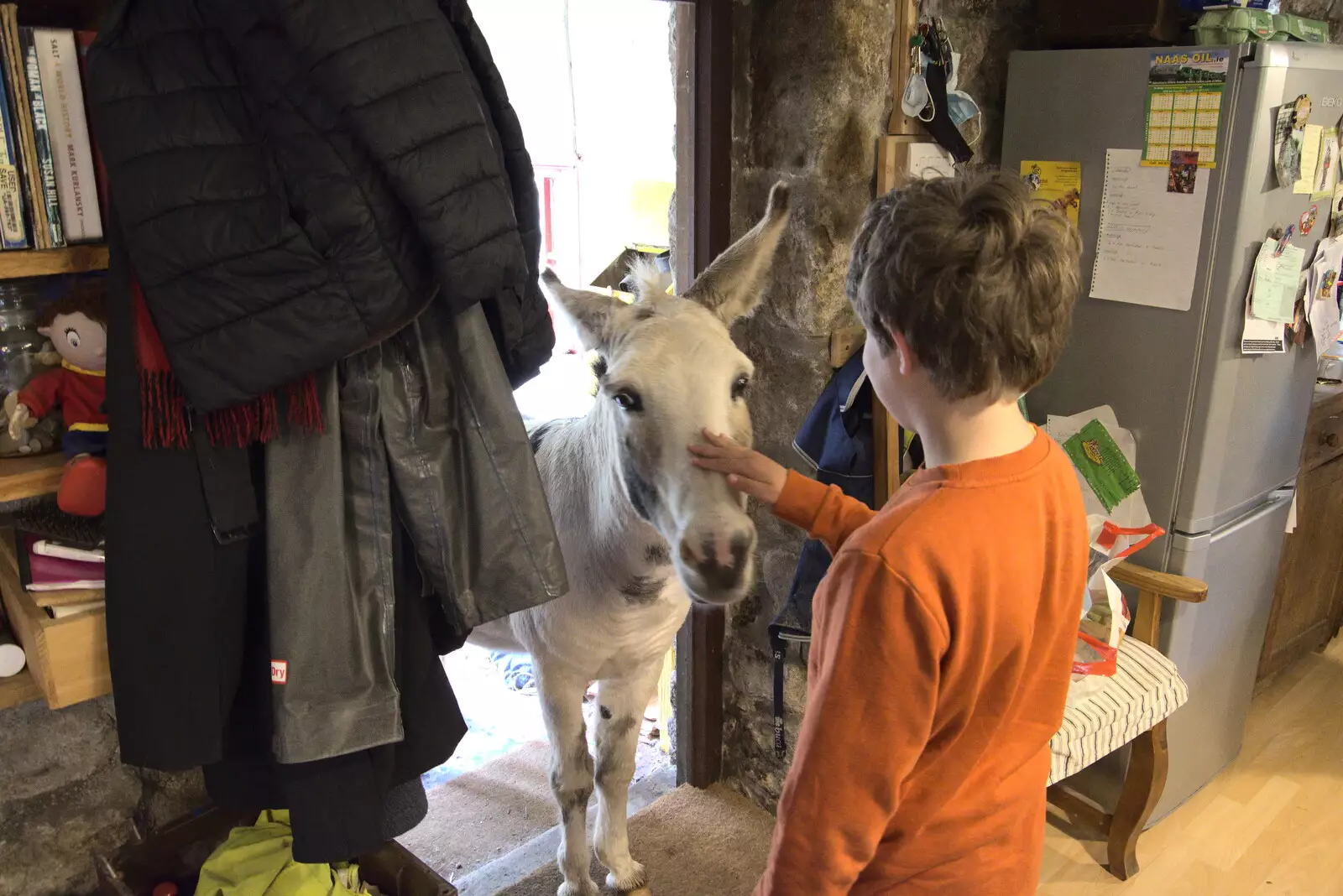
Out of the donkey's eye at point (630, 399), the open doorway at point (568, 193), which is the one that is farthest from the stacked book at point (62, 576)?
the open doorway at point (568, 193)

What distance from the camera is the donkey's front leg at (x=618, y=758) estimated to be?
191 centimetres

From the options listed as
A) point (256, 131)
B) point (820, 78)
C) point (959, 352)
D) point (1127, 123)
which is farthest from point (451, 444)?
point (1127, 123)

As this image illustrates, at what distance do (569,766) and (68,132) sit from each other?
1.41 metres

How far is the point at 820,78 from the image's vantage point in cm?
194

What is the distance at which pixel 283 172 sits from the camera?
100 cm

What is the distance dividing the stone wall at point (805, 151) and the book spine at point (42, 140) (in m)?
1.39

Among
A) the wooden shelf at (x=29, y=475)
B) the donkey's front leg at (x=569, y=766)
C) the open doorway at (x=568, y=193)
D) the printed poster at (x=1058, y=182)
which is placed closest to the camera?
the wooden shelf at (x=29, y=475)

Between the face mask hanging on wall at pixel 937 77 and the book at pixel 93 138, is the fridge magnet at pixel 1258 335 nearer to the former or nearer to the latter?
the face mask hanging on wall at pixel 937 77

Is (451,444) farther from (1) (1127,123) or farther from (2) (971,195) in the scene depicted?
(1) (1127,123)

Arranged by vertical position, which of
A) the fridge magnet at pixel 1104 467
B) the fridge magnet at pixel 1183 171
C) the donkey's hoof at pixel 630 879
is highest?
the fridge magnet at pixel 1183 171

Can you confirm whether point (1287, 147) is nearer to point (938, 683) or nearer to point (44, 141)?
point (938, 683)

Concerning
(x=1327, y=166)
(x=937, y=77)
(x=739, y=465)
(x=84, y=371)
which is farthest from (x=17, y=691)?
(x=1327, y=166)

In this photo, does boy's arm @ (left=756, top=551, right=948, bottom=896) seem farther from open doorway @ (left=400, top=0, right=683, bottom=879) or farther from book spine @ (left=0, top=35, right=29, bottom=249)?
open doorway @ (left=400, top=0, right=683, bottom=879)

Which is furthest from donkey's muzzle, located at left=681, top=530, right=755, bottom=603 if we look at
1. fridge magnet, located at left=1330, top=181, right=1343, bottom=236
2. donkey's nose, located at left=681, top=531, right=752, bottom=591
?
fridge magnet, located at left=1330, top=181, right=1343, bottom=236
